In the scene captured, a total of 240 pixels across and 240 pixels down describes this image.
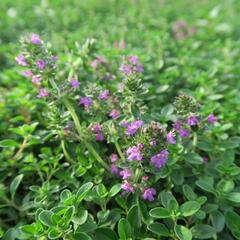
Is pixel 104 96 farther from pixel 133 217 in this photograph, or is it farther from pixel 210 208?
pixel 210 208

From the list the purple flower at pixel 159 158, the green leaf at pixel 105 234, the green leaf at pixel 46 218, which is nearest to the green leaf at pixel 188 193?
the purple flower at pixel 159 158

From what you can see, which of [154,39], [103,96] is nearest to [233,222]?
[103,96]

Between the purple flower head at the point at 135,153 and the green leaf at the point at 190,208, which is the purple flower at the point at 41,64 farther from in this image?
the green leaf at the point at 190,208

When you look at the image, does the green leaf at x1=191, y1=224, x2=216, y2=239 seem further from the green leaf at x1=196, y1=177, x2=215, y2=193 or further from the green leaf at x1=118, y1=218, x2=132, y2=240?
the green leaf at x1=118, y1=218, x2=132, y2=240

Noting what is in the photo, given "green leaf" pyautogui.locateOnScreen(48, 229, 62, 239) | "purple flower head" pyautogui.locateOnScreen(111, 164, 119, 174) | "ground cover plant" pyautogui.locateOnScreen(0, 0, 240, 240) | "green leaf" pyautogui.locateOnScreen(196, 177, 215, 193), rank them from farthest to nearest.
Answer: "purple flower head" pyautogui.locateOnScreen(111, 164, 119, 174) < "green leaf" pyautogui.locateOnScreen(196, 177, 215, 193) < "ground cover plant" pyautogui.locateOnScreen(0, 0, 240, 240) < "green leaf" pyautogui.locateOnScreen(48, 229, 62, 239)

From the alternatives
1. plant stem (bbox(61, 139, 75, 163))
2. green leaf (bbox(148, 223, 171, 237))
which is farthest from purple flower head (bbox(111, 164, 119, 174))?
green leaf (bbox(148, 223, 171, 237))

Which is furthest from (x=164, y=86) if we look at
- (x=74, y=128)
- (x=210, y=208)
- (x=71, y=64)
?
(x=210, y=208)
